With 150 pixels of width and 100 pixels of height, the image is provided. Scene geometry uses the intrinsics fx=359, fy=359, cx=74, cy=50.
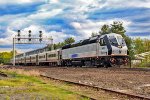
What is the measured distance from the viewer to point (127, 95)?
12.3 m

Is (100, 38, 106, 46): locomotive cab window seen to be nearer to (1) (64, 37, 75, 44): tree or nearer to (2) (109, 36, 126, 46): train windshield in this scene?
(2) (109, 36, 126, 46): train windshield

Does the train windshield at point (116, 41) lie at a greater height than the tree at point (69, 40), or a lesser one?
lesser

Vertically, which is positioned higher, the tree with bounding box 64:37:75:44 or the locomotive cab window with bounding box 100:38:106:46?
the tree with bounding box 64:37:75:44

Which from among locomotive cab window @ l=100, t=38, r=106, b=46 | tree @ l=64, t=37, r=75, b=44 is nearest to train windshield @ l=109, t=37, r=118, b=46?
locomotive cab window @ l=100, t=38, r=106, b=46

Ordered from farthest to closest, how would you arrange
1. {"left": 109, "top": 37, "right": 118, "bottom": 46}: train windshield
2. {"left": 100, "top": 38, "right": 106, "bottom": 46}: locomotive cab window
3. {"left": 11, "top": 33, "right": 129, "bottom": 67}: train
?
{"left": 100, "top": 38, "right": 106, "bottom": 46}: locomotive cab window
{"left": 109, "top": 37, "right": 118, "bottom": 46}: train windshield
{"left": 11, "top": 33, "right": 129, "bottom": 67}: train

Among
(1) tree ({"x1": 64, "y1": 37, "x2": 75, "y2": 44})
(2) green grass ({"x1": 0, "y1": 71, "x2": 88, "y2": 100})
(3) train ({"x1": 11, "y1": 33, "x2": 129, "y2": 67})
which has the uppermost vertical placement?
(1) tree ({"x1": 64, "y1": 37, "x2": 75, "y2": 44})

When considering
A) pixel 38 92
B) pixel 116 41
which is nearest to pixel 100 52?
pixel 116 41

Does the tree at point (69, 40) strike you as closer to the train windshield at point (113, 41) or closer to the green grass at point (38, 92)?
the train windshield at point (113, 41)

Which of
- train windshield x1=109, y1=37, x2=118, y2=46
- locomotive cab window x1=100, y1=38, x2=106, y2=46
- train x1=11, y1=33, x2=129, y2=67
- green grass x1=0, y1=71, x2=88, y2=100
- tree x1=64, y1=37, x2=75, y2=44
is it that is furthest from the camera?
tree x1=64, y1=37, x2=75, y2=44

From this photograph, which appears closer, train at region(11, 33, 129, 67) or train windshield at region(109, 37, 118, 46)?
train at region(11, 33, 129, 67)

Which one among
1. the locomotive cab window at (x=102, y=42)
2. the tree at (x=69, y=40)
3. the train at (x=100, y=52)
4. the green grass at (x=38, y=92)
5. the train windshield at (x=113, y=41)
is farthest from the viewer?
the tree at (x=69, y=40)

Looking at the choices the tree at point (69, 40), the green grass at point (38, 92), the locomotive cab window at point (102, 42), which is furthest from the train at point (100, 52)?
the tree at point (69, 40)

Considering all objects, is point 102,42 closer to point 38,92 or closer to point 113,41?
point 113,41

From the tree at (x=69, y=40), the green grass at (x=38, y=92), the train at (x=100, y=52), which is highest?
the tree at (x=69, y=40)
